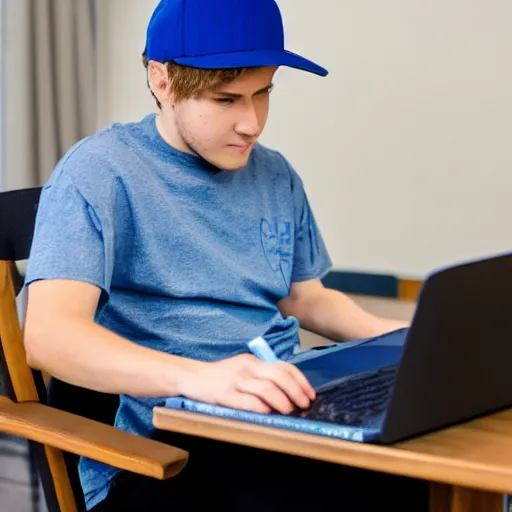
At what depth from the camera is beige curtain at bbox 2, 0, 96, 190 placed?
2.18 m

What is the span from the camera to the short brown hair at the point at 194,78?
1236mm

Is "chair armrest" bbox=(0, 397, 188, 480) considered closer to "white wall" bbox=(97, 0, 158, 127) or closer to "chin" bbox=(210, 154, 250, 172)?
"chin" bbox=(210, 154, 250, 172)

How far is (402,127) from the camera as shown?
81.6 inches

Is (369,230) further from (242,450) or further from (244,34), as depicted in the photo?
(242,450)

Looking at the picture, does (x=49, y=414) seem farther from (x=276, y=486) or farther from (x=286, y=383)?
(x=286, y=383)

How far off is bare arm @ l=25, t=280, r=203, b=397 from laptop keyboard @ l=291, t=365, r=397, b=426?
0.70ft

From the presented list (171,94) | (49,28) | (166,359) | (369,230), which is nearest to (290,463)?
(166,359)

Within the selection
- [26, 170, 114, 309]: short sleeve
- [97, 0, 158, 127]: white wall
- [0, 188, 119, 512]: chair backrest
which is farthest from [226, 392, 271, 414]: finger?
[97, 0, 158, 127]: white wall

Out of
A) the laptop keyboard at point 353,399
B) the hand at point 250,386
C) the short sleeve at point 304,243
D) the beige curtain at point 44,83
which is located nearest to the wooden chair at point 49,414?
the hand at point 250,386

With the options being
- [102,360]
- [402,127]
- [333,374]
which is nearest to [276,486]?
[333,374]

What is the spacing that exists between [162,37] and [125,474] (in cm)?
63

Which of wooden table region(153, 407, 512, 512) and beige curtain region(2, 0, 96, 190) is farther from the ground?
beige curtain region(2, 0, 96, 190)

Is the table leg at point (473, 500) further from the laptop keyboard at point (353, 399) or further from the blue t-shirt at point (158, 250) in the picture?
the blue t-shirt at point (158, 250)

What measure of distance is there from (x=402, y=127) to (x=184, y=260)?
37.3 inches
